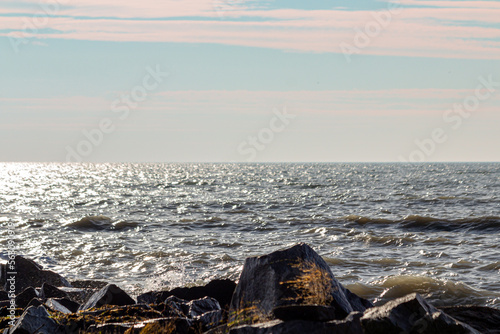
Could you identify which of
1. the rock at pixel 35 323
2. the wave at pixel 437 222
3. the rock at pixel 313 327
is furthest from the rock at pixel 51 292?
the wave at pixel 437 222

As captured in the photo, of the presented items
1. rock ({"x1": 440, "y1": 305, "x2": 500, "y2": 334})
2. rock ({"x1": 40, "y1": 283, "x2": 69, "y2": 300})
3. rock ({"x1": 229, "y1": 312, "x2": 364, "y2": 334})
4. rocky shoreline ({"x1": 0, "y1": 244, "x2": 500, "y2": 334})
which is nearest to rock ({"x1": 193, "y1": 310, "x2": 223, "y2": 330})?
rocky shoreline ({"x1": 0, "y1": 244, "x2": 500, "y2": 334})

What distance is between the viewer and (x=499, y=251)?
15.5 meters

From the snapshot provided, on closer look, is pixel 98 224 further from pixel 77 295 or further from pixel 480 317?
pixel 480 317

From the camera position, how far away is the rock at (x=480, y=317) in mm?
6498

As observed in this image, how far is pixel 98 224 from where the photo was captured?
2403 centimetres

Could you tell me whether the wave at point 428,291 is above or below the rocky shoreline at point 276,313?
below

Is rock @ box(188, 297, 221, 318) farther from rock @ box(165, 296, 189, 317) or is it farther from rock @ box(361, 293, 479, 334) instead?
rock @ box(361, 293, 479, 334)

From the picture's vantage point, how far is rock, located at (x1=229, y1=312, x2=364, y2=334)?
16.8 ft

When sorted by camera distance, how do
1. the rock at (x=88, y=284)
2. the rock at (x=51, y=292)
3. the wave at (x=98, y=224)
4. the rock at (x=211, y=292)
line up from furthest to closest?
the wave at (x=98, y=224), the rock at (x=88, y=284), the rock at (x=51, y=292), the rock at (x=211, y=292)

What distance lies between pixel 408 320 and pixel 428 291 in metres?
7.03

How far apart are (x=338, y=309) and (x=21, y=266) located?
7.93m

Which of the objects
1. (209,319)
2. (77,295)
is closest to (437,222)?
(77,295)

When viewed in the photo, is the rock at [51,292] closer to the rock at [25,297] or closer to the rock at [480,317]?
the rock at [25,297]

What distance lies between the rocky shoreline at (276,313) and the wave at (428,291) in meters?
4.22
